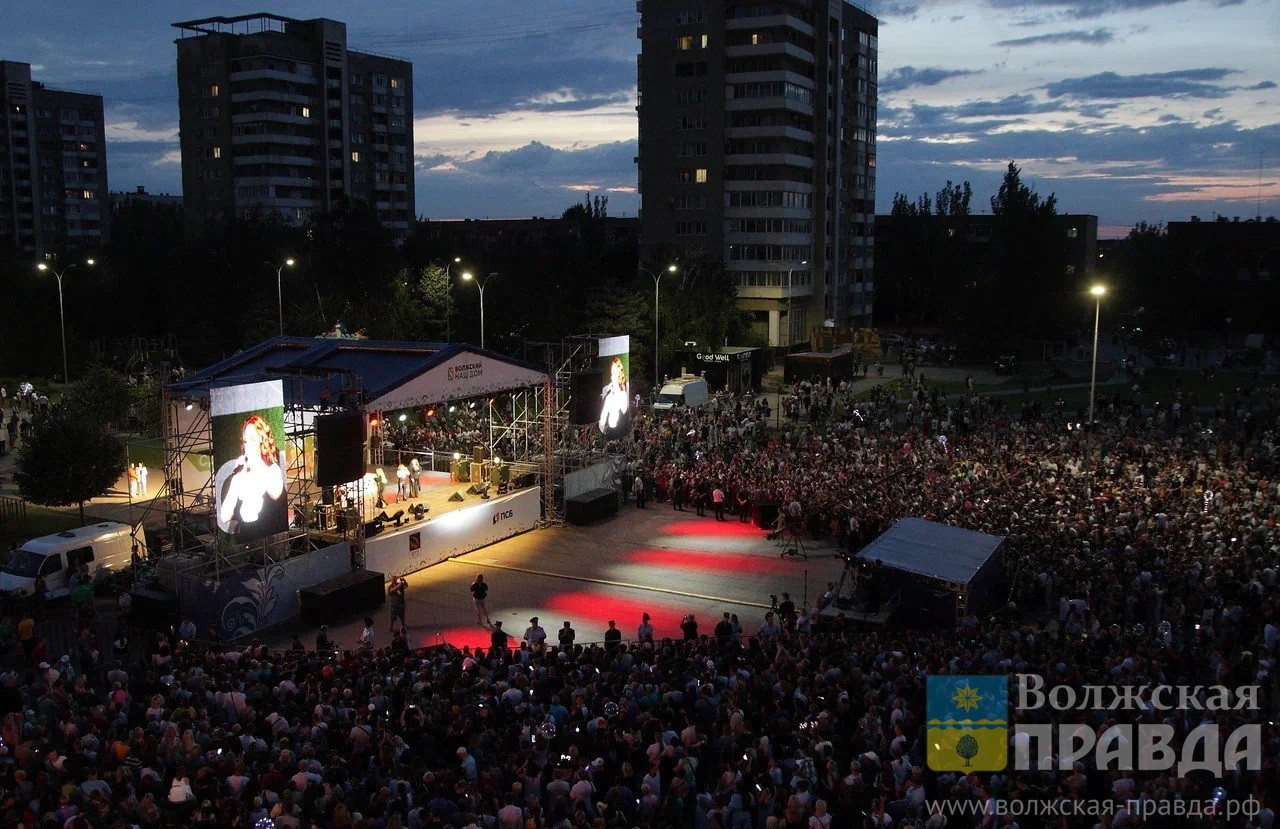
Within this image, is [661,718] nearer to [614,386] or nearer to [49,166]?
[614,386]

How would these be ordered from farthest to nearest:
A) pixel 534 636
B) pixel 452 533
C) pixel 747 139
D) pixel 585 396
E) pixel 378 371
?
pixel 747 139 < pixel 585 396 < pixel 452 533 < pixel 378 371 < pixel 534 636

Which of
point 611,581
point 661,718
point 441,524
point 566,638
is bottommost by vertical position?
point 611,581

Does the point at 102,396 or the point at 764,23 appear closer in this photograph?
the point at 102,396

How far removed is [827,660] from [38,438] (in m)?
20.3

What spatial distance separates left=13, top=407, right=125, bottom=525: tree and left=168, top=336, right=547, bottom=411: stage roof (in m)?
3.47

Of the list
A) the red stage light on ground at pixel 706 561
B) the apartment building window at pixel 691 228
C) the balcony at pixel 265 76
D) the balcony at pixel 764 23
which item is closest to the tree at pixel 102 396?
the red stage light on ground at pixel 706 561

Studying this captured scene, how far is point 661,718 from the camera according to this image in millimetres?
11797

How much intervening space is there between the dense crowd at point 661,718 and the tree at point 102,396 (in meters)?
21.2

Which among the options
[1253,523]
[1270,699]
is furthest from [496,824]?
[1253,523]

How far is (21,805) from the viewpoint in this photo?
9.41 m

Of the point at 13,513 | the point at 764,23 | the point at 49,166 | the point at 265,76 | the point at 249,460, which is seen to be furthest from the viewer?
the point at 49,166

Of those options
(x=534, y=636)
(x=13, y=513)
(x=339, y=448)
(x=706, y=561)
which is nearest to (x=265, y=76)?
(x=13, y=513)

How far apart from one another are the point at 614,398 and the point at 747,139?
146 feet

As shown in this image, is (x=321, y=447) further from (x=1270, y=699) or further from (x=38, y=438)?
(x=1270, y=699)
